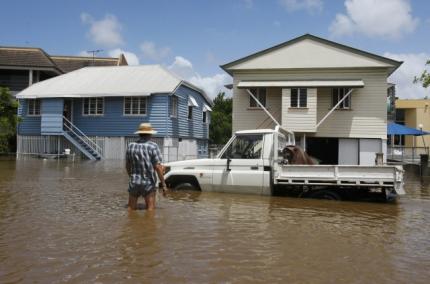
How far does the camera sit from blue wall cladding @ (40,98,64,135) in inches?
1213

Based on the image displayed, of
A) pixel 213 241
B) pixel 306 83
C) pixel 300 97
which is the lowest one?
pixel 213 241

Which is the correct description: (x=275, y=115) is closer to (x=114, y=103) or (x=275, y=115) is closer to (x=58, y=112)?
(x=114, y=103)

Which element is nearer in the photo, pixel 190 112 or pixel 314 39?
pixel 314 39

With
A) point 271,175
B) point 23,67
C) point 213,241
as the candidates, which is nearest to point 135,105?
point 23,67

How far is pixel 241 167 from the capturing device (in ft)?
37.2

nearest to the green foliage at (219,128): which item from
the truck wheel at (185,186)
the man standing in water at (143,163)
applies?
the truck wheel at (185,186)

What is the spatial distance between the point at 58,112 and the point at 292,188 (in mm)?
23110

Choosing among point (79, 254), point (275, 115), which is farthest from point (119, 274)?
point (275, 115)

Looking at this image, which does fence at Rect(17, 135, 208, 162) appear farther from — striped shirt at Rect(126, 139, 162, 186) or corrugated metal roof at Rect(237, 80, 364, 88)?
striped shirt at Rect(126, 139, 162, 186)

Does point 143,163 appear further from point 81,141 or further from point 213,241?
point 81,141

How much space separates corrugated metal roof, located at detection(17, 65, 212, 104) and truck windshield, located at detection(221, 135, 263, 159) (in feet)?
60.1

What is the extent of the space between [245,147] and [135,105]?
67.0 feet

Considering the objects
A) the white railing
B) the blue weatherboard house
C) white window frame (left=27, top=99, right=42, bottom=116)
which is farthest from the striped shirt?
white window frame (left=27, top=99, right=42, bottom=116)

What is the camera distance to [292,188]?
1148 cm
